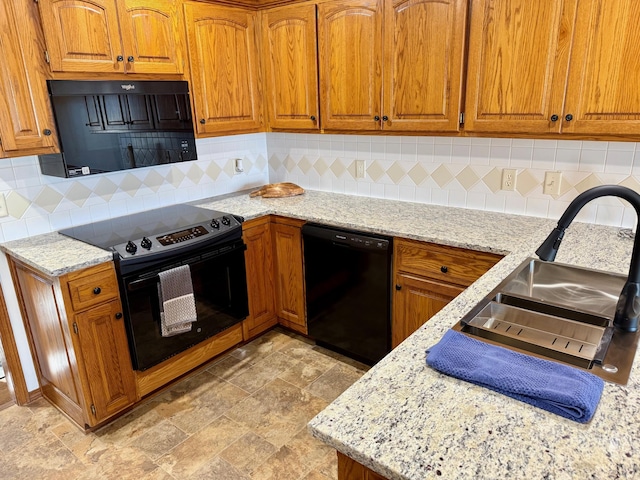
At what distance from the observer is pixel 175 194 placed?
9.99 ft

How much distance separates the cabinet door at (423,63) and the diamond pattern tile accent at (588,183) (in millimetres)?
685

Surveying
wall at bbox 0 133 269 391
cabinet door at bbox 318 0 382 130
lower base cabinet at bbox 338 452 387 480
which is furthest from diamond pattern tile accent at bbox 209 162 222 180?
lower base cabinet at bbox 338 452 387 480

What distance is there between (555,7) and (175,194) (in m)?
2.34

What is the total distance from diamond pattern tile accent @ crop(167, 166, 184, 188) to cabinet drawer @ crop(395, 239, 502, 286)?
1.55 metres

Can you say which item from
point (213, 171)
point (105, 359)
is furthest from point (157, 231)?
point (213, 171)

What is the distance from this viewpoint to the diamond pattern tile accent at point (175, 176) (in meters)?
2.99

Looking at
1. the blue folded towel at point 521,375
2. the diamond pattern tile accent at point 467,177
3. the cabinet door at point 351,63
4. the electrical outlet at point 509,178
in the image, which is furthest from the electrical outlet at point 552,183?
the blue folded towel at point 521,375

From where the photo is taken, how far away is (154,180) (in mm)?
2908

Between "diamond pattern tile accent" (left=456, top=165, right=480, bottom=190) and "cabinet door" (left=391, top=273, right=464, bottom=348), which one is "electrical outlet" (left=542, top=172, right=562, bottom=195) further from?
"cabinet door" (left=391, top=273, right=464, bottom=348)

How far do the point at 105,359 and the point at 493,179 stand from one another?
87.1 inches

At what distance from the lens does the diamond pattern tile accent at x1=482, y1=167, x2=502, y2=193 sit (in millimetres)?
2535

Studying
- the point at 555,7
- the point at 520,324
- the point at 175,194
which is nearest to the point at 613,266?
the point at 520,324

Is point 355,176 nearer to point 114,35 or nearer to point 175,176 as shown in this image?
point 175,176

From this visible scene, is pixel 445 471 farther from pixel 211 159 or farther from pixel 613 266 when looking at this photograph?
pixel 211 159
